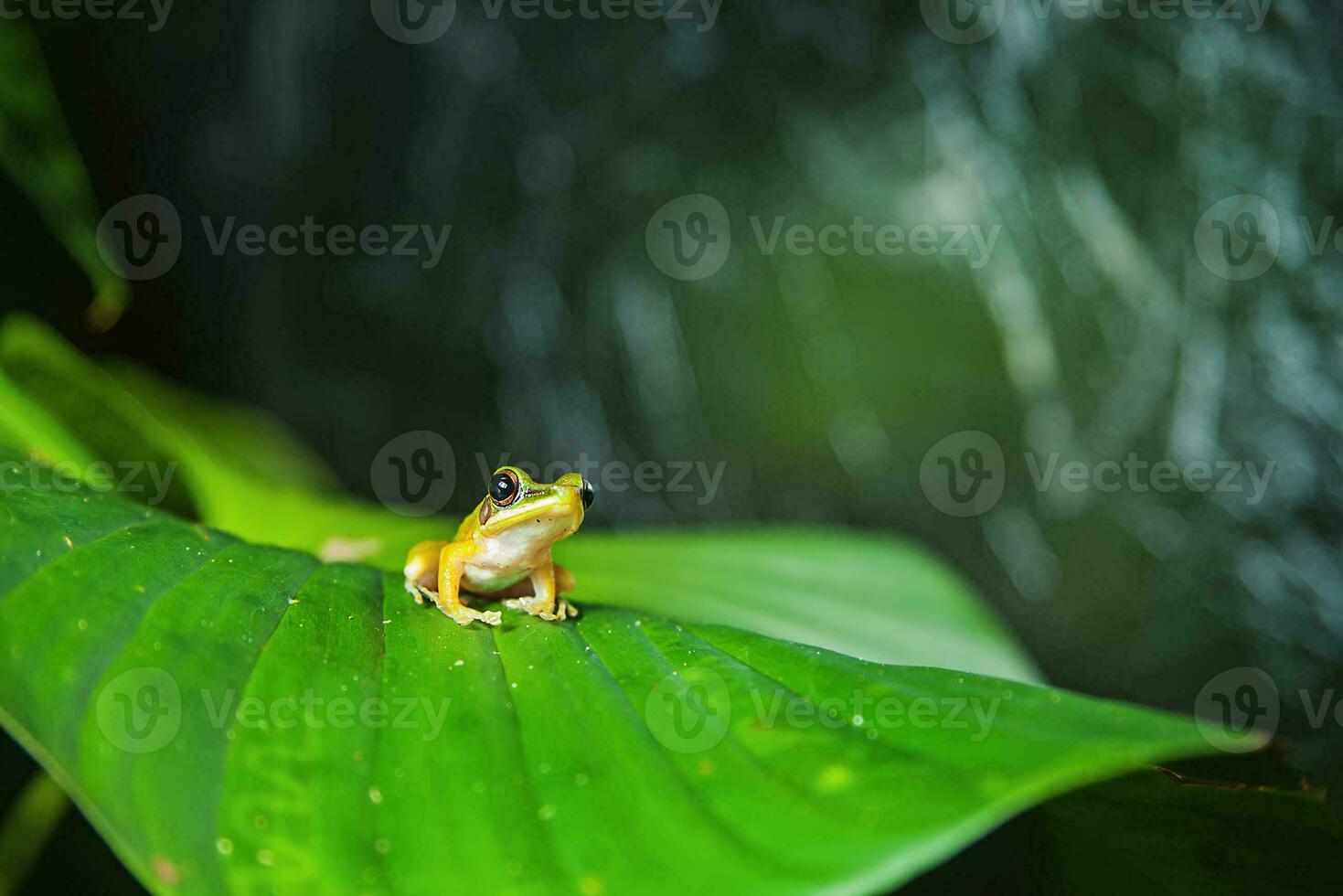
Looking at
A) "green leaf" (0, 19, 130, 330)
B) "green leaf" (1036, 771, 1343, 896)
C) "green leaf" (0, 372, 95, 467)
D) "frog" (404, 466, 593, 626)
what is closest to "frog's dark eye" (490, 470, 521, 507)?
"frog" (404, 466, 593, 626)

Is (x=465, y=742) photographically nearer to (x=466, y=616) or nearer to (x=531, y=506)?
(x=466, y=616)

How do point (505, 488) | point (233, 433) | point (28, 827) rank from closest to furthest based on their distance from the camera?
1. point (505, 488)
2. point (28, 827)
3. point (233, 433)

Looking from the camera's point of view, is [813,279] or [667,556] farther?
[813,279]

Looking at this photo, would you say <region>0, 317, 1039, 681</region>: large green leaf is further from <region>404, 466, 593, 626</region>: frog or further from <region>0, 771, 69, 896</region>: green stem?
<region>0, 771, 69, 896</region>: green stem

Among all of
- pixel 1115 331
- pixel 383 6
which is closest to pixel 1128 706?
pixel 1115 331

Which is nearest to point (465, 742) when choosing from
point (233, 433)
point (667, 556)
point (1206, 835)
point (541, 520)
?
point (541, 520)

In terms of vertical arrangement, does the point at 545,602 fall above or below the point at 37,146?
below

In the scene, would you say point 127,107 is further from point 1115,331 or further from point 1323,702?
point 1323,702
